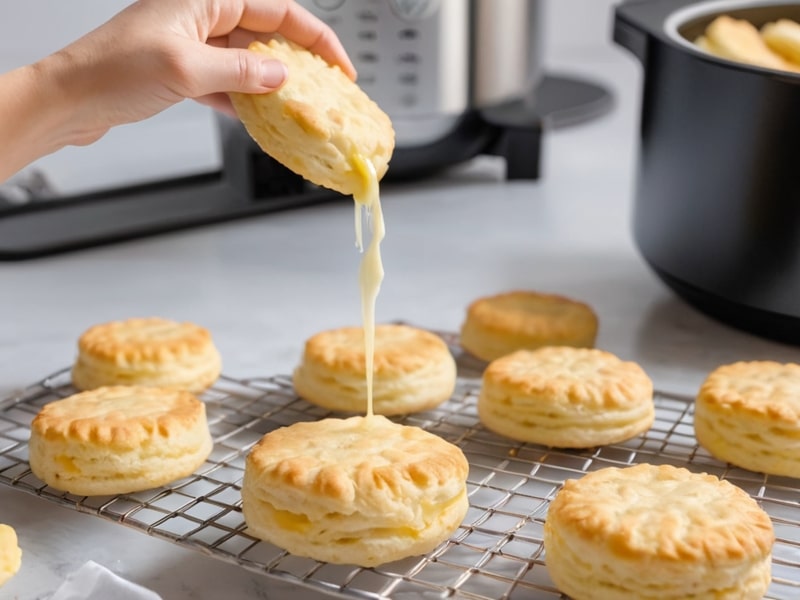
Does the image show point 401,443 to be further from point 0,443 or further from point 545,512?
point 0,443

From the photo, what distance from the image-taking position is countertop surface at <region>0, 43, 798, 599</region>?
6.49ft

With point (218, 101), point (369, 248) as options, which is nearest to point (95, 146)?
point (218, 101)

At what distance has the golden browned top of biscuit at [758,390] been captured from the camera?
1.58 metres

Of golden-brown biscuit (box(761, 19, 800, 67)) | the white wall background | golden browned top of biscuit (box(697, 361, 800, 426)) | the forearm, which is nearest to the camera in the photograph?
the forearm

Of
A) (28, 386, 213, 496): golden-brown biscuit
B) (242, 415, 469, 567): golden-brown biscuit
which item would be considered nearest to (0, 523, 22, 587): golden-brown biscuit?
(28, 386, 213, 496): golden-brown biscuit

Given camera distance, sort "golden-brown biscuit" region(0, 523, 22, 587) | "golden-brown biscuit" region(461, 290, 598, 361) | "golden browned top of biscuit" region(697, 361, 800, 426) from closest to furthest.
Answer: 1. "golden-brown biscuit" region(0, 523, 22, 587)
2. "golden browned top of biscuit" region(697, 361, 800, 426)
3. "golden-brown biscuit" region(461, 290, 598, 361)

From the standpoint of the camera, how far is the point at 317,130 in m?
1.49

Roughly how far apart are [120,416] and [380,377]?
436 mm

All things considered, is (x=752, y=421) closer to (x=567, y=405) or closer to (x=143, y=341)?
(x=567, y=405)

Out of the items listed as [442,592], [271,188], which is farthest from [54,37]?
[442,592]

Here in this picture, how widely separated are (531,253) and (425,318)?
513mm

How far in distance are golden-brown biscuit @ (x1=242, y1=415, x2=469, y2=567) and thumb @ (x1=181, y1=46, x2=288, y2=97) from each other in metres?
0.52

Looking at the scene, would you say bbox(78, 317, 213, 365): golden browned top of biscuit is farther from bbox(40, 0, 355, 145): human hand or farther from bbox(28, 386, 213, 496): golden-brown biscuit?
bbox(40, 0, 355, 145): human hand

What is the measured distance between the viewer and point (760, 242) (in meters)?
1.94
